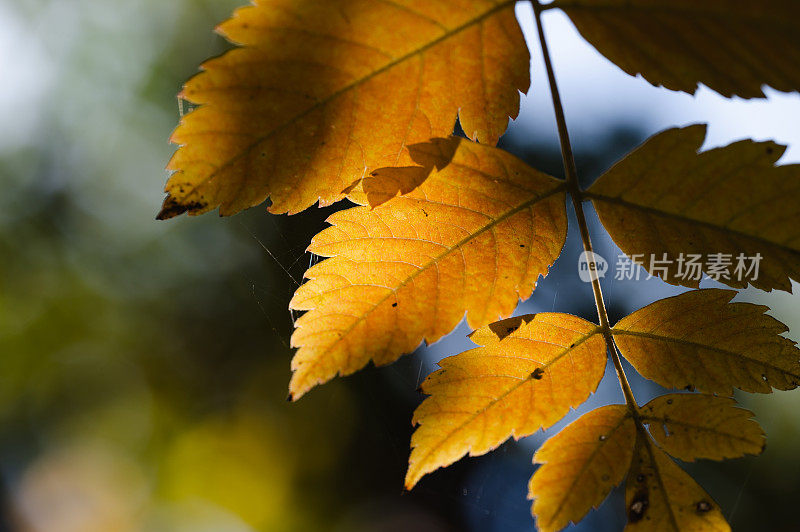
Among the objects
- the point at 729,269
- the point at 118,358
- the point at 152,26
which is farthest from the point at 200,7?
the point at 729,269

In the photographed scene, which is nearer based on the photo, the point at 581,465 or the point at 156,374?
the point at 581,465

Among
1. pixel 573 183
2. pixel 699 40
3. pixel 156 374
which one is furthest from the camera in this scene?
pixel 156 374

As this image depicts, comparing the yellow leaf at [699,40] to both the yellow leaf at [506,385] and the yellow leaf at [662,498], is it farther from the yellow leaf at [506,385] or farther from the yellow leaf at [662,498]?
the yellow leaf at [662,498]

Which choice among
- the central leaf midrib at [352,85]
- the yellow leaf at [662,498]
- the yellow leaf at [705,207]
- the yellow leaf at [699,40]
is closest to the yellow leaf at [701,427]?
the yellow leaf at [662,498]

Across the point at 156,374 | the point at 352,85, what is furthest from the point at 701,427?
the point at 156,374

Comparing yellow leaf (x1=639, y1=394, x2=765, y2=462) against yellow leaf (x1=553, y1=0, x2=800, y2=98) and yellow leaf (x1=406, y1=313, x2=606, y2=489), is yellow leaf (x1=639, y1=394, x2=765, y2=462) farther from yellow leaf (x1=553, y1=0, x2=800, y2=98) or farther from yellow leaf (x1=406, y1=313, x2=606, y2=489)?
yellow leaf (x1=553, y1=0, x2=800, y2=98)

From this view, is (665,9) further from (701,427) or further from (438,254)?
(701,427)

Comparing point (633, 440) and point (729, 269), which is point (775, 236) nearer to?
point (729, 269)

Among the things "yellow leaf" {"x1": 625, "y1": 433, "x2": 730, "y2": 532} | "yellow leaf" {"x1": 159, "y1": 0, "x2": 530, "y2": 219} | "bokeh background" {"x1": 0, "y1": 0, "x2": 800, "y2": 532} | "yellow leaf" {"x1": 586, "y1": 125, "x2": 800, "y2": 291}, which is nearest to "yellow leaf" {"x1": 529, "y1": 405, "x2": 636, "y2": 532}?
"yellow leaf" {"x1": 625, "y1": 433, "x2": 730, "y2": 532}
